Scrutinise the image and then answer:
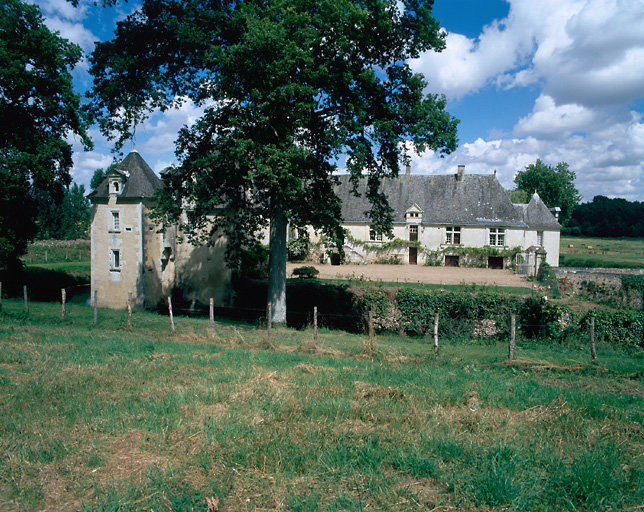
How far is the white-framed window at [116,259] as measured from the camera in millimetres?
28375

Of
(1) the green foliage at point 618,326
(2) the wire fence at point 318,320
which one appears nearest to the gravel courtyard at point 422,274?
(2) the wire fence at point 318,320

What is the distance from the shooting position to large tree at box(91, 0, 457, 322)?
53.0ft

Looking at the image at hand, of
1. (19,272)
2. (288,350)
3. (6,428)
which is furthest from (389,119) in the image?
(19,272)

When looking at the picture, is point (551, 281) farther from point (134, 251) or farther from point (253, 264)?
point (134, 251)

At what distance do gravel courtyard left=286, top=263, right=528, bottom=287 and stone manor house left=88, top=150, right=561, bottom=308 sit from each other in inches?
103

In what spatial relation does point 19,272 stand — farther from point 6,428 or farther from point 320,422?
point 320,422

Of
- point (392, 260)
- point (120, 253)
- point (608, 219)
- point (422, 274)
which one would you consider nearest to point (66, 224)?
point (120, 253)

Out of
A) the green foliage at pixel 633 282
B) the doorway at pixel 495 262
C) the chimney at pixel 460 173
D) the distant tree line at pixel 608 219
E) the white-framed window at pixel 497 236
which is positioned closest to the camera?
the green foliage at pixel 633 282

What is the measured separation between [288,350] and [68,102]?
72.8 ft

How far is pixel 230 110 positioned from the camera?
19.1m

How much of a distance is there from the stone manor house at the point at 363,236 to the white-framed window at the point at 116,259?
0.06 metres

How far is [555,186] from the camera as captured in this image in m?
75.1

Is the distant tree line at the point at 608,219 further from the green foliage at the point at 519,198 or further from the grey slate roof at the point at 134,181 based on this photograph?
the grey slate roof at the point at 134,181

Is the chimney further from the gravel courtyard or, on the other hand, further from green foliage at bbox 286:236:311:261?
green foliage at bbox 286:236:311:261
